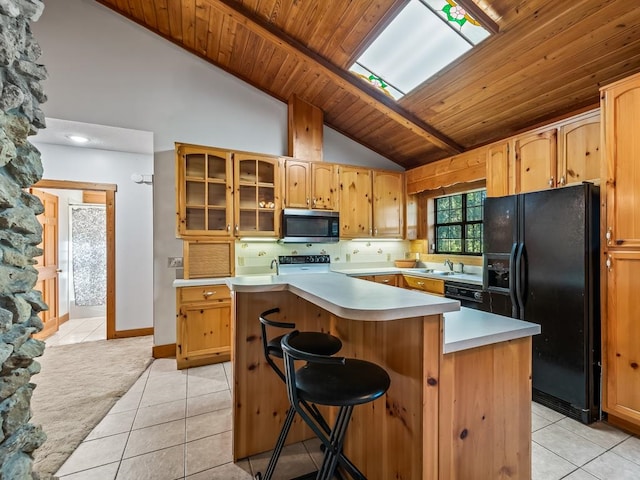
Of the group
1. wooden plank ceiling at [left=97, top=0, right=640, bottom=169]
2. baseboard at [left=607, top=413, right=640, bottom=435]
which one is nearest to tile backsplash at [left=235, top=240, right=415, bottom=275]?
wooden plank ceiling at [left=97, top=0, right=640, bottom=169]

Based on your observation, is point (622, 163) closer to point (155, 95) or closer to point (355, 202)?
point (355, 202)

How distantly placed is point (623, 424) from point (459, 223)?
2565mm

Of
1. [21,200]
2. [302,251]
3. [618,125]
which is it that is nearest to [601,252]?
[618,125]

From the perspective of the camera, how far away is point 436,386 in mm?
1058

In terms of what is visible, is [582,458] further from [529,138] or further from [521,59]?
[521,59]

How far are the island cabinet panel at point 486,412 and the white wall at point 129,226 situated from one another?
4.32 metres

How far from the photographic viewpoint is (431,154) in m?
4.28

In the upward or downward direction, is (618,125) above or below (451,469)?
above

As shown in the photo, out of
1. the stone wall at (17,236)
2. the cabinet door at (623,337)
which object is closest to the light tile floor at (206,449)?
the cabinet door at (623,337)

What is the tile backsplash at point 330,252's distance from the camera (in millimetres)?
3809

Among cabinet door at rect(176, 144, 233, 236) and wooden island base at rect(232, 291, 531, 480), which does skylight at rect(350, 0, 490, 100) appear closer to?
cabinet door at rect(176, 144, 233, 236)

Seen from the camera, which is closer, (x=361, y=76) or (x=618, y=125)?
(x=618, y=125)

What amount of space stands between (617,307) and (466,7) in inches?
95.2

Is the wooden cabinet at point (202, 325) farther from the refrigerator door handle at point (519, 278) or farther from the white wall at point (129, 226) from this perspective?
the refrigerator door handle at point (519, 278)
